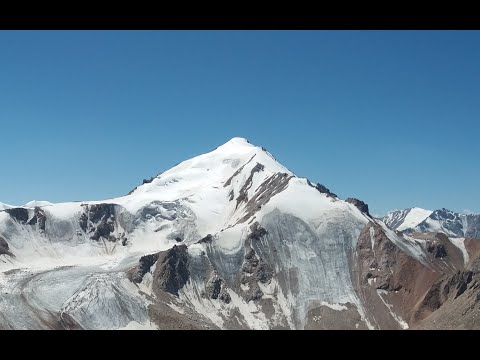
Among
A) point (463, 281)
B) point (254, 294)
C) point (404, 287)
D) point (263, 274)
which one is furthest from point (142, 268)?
point (463, 281)

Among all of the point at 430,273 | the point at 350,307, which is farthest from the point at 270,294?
the point at 430,273

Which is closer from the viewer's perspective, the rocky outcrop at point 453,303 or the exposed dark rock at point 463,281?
the rocky outcrop at point 453,303

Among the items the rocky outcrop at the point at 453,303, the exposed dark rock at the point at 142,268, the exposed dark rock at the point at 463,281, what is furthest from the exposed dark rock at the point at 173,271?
the exposed dark rock at the point at 463,281

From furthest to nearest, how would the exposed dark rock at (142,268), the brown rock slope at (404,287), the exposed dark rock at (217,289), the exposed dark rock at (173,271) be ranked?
the exposed dark rock at (142,268)
the exposed dark rock at (217,289)
the exposed dark rock at (173,271)
the brown rock slope at (404,287)

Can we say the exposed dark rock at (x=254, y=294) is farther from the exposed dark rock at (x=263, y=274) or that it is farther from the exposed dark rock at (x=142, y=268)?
the exposed dark rock at (x=142, y=268)

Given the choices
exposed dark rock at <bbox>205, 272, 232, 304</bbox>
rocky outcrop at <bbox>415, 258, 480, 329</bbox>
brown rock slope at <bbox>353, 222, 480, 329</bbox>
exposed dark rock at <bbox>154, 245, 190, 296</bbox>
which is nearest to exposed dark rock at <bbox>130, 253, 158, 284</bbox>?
exposed dark rock at <bbox>154, 245, 190, 296</bbox>

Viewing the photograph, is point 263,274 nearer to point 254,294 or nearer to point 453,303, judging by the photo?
point 254,294
